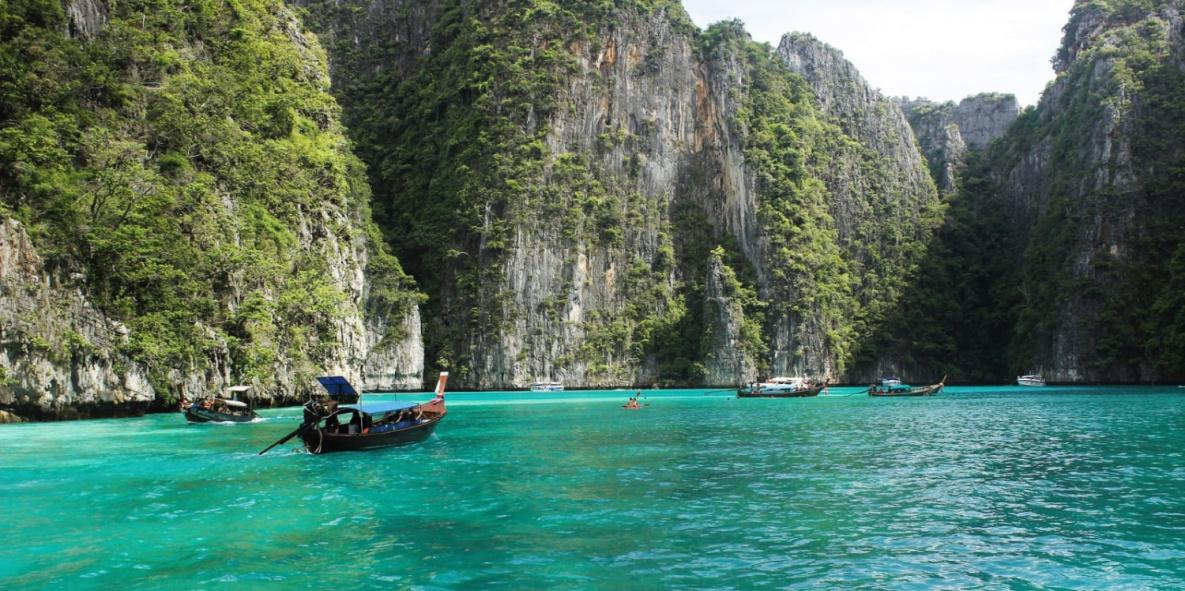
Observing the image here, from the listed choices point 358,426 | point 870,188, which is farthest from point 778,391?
point 870,188

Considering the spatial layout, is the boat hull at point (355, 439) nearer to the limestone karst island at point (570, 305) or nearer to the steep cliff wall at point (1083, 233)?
the limestone karst island at point (570, 305)

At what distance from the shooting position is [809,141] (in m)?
120

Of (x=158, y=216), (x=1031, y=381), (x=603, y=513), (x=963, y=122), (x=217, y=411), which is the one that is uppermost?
(x=963, y=122)

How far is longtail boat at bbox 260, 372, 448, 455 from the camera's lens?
27.9 metres

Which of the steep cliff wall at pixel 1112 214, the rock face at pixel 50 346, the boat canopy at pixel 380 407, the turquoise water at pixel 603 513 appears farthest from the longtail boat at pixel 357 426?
the steep cliff wall at pixel 1112 214

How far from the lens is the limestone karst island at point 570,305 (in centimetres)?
1564

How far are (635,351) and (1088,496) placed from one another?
8471cm

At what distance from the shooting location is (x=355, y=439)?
93.8 feet

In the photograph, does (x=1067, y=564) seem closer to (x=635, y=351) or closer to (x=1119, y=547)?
(x=1119, y=547)

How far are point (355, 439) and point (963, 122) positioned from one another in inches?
5808

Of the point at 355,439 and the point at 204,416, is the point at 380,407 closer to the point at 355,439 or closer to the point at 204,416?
the point at 355,439

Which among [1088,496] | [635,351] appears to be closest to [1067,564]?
[1088,496]

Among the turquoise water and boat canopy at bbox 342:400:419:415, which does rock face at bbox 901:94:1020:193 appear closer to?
the turquoise water

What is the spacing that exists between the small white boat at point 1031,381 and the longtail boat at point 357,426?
8190 centimetres
